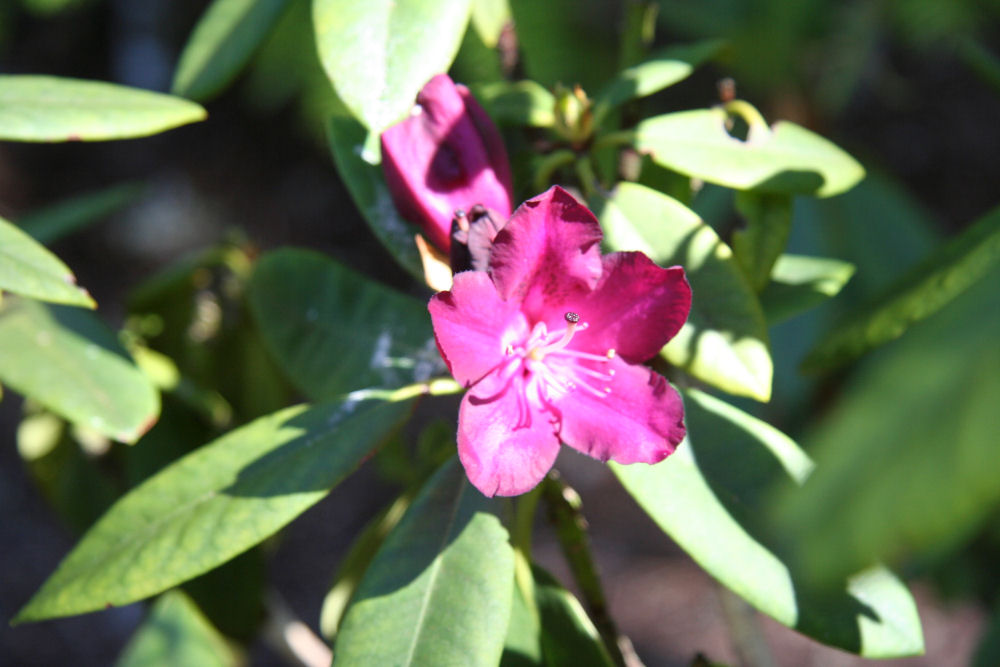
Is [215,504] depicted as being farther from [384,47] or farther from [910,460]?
[910,460]

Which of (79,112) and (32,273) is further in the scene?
(79,112)

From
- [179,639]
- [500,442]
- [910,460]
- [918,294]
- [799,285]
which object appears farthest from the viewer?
[179,639]

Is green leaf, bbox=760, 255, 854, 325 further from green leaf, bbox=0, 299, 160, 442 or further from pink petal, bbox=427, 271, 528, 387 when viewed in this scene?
green leaf, bbox=0, 299, 160, 442

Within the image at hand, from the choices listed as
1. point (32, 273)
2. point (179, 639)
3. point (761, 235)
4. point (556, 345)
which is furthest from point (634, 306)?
point (179, 639)

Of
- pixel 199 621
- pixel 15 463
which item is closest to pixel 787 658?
pixel 199 621

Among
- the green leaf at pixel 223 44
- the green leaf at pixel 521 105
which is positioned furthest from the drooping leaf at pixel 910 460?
the green leaf at pixel 223 44

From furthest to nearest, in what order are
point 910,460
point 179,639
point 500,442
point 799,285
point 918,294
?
point 179,639, point 799,285, point 918,294, point 500,442, point 910,460

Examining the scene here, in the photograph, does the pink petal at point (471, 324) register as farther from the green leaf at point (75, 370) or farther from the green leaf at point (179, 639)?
the green leaf at point (179, 639)
